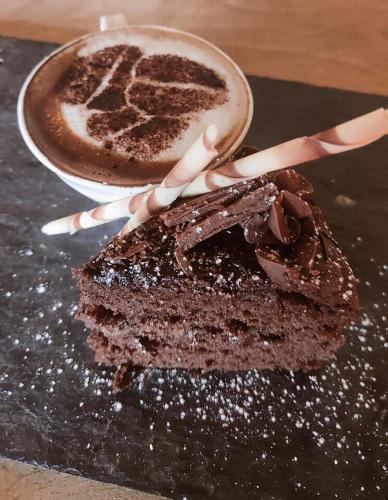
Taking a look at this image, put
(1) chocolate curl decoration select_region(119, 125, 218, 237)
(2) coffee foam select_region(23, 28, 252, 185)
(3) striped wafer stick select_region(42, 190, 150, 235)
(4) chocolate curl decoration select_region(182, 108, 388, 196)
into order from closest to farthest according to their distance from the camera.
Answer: (4) chocolate curl decoration select_region(182, 108, 388, 196) → (1) chocolate curl decoration select_region(119, 125, 218, 237) → (3) striped wafer stick select_region(42, 190, 150, 235) → (2) coffee foam select_region(23, 28, 252, 185)

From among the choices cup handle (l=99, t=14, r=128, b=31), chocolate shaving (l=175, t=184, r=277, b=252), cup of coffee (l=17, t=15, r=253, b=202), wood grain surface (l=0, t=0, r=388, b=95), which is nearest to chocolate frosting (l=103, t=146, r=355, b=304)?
chocolate shaving (l=175, t=184, r=277, b=252)

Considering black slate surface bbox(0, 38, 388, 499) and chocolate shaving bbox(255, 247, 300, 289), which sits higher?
chocolate shaving bbox(255, 247, 300, 289)

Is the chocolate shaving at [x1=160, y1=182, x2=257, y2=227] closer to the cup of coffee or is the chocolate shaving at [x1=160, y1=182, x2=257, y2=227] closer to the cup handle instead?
the cup of coffee

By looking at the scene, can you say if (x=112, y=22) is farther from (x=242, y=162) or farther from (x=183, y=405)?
(x=183, y=405)

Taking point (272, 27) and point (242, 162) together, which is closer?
point (242, 162)

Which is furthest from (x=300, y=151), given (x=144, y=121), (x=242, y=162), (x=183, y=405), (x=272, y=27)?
(x=272, y=27)

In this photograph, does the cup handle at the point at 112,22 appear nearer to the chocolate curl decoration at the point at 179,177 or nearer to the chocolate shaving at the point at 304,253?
the chocolate curl decoration at the point at 179,177

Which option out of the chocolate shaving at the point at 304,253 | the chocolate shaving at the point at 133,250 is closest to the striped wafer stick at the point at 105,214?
the chocolate shaving at the point at 133,250
